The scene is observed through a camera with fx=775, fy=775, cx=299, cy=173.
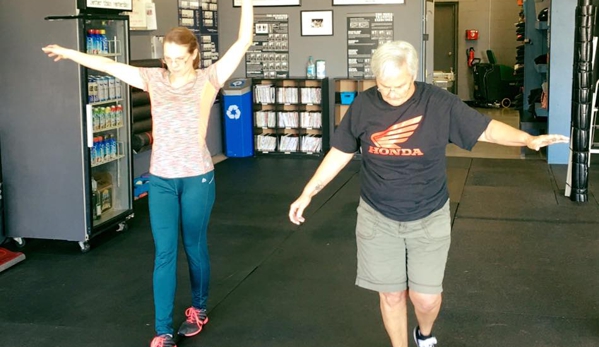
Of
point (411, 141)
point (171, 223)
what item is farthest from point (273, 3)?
point (411, 141)

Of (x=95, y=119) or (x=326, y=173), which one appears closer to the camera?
(x=326, y=173)

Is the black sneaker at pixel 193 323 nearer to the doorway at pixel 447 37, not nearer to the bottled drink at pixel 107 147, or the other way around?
the bottled drink at pixel 107 147

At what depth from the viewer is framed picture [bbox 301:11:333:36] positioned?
10.2 metres

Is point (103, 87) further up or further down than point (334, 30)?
further down

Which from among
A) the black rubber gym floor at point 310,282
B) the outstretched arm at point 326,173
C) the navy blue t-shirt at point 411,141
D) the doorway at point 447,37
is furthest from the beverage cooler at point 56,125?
the doorway at point 447,37

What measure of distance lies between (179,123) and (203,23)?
651cm

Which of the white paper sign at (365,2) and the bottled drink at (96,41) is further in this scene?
the white paper sign at (365,2)

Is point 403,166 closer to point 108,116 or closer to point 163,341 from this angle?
point 163,341

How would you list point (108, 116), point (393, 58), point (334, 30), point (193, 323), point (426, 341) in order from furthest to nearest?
point (334, 30) < point (108, 116) < point (193, 323) < point (426, 341) < point (393, 58)

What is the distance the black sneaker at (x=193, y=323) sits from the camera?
4.11m

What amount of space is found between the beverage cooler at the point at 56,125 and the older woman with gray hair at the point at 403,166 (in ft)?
8.83

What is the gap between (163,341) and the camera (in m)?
3.84

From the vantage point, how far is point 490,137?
3.18 m

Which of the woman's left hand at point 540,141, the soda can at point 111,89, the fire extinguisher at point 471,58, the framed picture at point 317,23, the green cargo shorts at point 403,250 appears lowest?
the green cargo shorts at point 403,250
